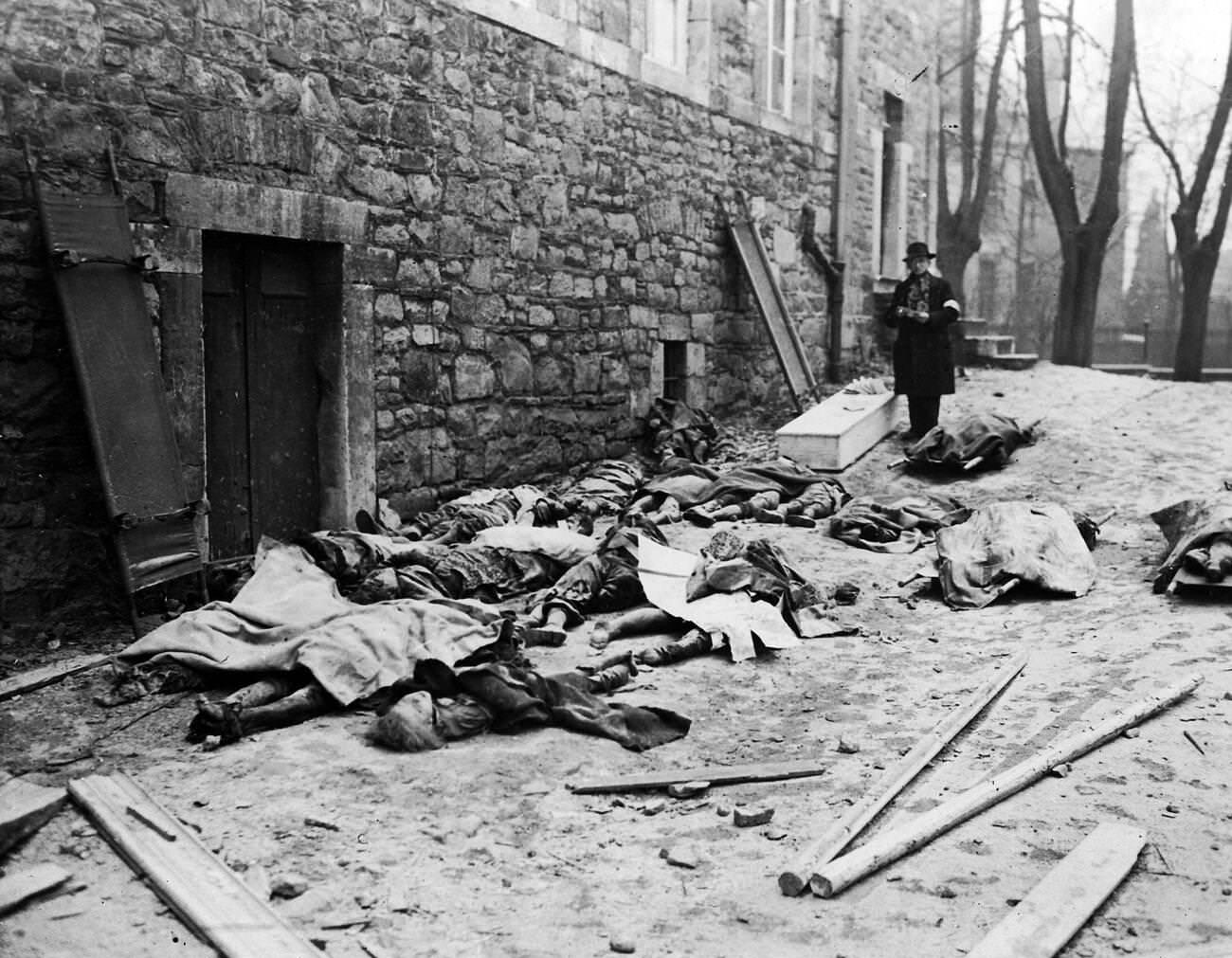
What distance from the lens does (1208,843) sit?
3383mm

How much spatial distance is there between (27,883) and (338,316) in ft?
13.9

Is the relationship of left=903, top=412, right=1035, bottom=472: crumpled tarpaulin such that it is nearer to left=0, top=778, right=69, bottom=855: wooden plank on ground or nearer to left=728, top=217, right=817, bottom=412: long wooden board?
left=728, top=217, right=817, bottom=412: long wooden board

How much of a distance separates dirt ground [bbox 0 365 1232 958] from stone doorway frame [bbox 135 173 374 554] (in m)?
1.63

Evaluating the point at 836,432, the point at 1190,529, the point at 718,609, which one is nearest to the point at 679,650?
the point at 718,609

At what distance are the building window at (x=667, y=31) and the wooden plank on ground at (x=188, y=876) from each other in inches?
313

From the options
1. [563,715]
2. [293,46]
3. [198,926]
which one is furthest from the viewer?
[293,46]

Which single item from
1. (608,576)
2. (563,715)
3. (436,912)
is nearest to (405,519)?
(608,576)

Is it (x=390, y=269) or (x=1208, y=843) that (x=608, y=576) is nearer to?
(x=390, y=269)

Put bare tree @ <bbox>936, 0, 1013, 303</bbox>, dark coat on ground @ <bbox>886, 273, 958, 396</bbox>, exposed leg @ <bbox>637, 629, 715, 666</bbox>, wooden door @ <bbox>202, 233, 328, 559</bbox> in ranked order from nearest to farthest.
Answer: exposed leg @ <bbox>637, 629, 715, 666</bbox>, wooden door @ <bbox>202, 233, 328, 559</bbox>, dark coat on ground @ <bbox>886, 273, 958, 396</bbox>, bare tree @ <bbox>936, 0, 1013, 303</bbox>

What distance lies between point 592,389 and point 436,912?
21.6ft

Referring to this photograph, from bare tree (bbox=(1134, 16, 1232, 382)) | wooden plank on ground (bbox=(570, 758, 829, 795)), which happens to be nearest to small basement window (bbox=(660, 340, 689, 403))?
wooden plank on ground (bbox=(570, 758, 829, 795))

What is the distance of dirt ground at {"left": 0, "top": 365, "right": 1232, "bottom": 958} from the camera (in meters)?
3.02

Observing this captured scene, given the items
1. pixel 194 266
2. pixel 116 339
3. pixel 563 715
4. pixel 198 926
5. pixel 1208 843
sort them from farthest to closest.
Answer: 1. pixel 194 266
2. pixel 116 339
3. pixel 563 715
4. pixel 1208 843
5. pixel 198 926

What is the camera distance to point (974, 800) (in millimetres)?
3625
